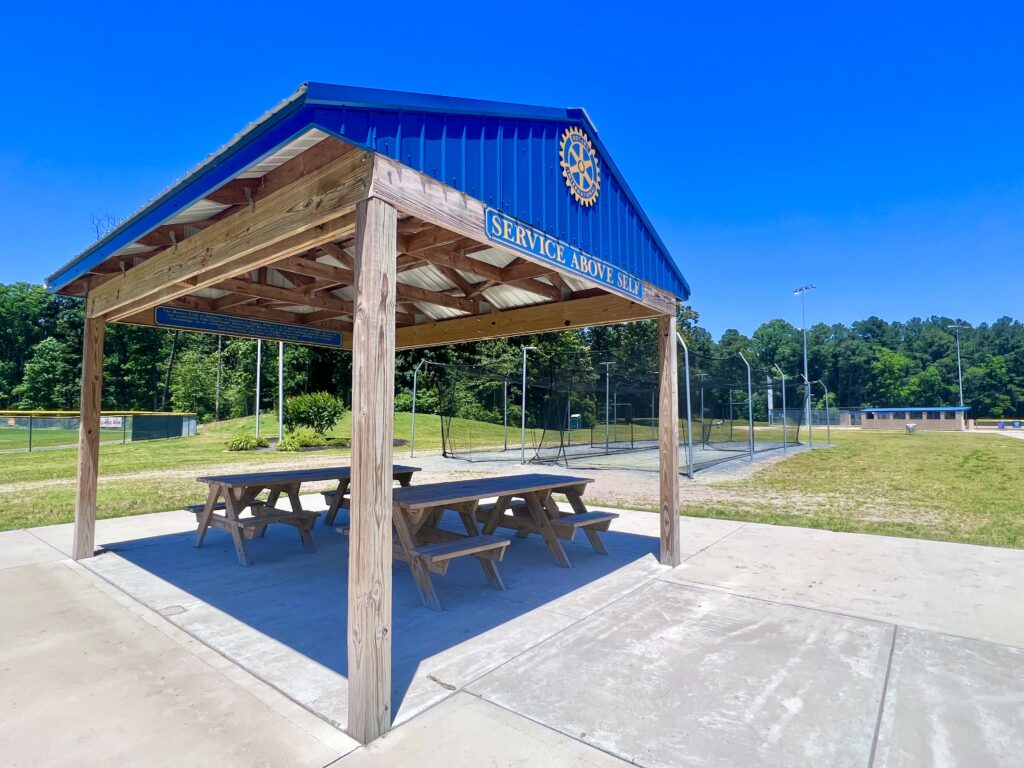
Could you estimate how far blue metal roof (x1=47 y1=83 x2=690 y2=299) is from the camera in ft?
8.01

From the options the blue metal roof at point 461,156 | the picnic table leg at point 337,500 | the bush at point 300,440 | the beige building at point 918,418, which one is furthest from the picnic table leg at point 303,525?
the beige building at point 918,418

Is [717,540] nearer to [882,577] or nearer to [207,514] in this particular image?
[882,577]

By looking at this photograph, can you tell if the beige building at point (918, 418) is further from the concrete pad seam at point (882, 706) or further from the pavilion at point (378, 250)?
the concrete pad seam at point (882, 706)

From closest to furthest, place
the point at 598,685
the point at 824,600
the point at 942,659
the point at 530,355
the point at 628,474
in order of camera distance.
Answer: the point at 598,685 → the point at 942,659 → the point at 824,600 → the point at 628,474 → the point at 530,355

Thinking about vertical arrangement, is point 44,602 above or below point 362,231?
below

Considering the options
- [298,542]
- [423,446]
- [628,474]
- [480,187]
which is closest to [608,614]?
[480,187]

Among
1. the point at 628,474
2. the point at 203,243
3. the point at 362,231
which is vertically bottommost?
the point at 628,474

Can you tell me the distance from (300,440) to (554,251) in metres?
16.9

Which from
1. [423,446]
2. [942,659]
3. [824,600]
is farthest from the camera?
[423,446]

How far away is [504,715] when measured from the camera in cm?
253

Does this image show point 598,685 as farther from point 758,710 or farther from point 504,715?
point 758,710

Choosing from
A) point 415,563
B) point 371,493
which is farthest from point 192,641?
point 371,493

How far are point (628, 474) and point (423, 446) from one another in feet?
33.3

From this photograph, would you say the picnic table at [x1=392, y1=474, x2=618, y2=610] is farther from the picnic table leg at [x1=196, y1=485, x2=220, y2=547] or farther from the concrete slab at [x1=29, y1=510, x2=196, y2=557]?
the concrete slab at [x1=29, y1=510, x2=196, y2=557]
